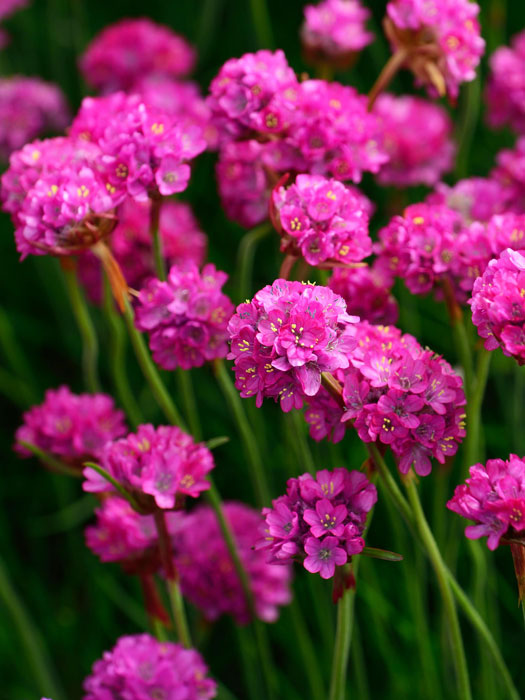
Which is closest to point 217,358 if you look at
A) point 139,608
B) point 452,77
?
point 452,77

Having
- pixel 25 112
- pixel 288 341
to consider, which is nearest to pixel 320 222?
pixel 288 341

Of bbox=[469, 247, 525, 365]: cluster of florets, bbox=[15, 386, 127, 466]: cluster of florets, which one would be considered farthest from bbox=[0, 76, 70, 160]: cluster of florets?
bbox=[469, 247, 525, 365]: cluster of florets

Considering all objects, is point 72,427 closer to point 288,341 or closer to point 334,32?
point 288,341

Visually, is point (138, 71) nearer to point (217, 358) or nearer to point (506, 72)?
point (506, 72)

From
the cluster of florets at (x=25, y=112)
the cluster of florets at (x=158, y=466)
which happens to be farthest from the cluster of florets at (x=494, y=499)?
the cluster of florets at (x=25, y=112)

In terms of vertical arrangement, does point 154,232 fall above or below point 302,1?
above

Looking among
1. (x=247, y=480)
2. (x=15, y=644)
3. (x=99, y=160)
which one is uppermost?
(x=99, y=160)

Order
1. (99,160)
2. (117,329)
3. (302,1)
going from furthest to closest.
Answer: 1. (302,1)
2. (117,329)
3. (99,160)
